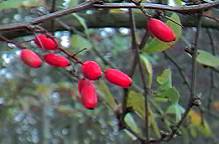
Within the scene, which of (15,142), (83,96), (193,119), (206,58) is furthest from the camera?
(193,119)

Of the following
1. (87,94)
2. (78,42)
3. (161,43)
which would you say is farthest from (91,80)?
(78,42)

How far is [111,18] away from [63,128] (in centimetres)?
101

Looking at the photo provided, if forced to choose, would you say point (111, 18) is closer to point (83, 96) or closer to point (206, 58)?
point (206, 58)

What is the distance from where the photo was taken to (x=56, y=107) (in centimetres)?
245

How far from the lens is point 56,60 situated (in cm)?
90

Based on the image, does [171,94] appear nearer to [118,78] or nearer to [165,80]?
[165,80]

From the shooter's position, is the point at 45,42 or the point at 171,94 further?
the point at 171,94

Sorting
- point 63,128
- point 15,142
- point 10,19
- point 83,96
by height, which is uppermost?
point 83,96

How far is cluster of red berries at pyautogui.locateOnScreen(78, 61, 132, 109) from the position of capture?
0.86m

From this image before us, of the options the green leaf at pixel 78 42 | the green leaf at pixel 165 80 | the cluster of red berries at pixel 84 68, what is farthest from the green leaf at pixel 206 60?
the cluster of red berries at pixel 84 68

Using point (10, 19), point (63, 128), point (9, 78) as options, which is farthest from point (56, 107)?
point (10, 19)

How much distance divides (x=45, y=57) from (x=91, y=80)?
0.08 metres

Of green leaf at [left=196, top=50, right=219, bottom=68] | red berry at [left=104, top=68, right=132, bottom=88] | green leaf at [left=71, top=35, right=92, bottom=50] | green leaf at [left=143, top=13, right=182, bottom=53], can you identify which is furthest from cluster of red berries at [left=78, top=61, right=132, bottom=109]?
green leaf at [left=71, top=35, right=92, bottom=50]

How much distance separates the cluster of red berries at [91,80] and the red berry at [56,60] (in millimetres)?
36
